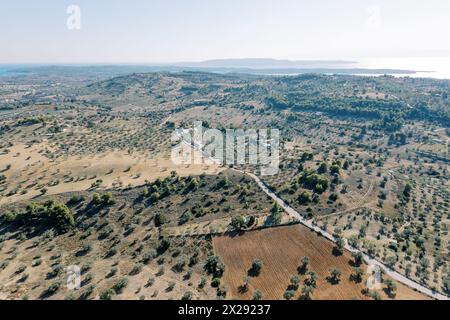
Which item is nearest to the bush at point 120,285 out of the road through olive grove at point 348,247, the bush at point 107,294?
the bush at point 107,294

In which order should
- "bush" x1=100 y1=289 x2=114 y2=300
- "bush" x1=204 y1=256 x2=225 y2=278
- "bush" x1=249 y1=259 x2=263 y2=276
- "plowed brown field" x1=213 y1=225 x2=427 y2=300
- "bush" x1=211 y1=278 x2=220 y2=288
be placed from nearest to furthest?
1. "bush" x1=100 y1=289 x2=114 y2=300
2. "plowed brown field" x1=213 y1=225 x2=427 y2=300
3. "bush" x1=211 y1=278 x2=220 y2=288
4. "bush" x1=204 y1=256 x2=225 y2=278
5. "bush" x1=249 y1=259 x2=263 y2=276

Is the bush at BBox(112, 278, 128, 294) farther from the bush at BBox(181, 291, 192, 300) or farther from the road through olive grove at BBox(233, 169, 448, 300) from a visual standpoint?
the road through olive grove at BBox(233, 169, 448, 300)

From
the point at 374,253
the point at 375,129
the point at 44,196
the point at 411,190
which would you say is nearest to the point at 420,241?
the point at 374,253

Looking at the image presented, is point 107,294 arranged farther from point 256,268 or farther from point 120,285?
point 256,268

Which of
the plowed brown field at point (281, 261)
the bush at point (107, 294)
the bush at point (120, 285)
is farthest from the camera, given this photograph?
the plowed brown field at point (281, 261)

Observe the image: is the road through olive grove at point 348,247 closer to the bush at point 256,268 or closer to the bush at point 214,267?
the bush at point 256,268

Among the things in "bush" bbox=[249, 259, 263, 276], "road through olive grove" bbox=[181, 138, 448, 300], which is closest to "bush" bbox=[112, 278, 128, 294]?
"bush" bbox=[249, 259, 263, 276]

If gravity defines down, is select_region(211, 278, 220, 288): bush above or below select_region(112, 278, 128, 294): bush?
below

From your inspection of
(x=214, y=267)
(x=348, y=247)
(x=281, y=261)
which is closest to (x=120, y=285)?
(x=214, y=267)
